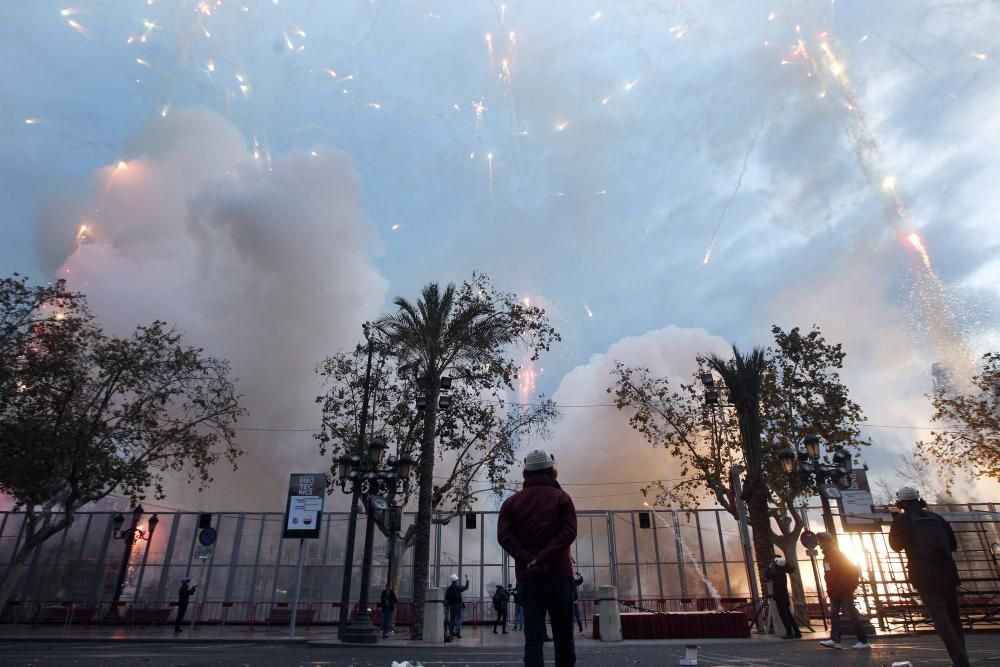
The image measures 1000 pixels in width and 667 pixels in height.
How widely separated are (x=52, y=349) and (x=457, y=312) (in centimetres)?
1684

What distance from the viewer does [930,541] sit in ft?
17.9

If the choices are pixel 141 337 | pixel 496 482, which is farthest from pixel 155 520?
Result: pixel 496 482

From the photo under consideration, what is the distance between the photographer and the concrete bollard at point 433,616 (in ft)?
48.1

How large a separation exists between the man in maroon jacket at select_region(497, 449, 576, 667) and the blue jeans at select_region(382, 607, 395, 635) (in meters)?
17.1

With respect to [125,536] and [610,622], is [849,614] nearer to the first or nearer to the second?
[610,622]

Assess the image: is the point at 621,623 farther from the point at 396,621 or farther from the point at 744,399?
the point at 396,621

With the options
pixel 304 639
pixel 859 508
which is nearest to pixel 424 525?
pixel 304 639

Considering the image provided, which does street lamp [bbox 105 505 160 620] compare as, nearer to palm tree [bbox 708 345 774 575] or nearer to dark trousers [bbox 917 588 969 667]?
palm tree [bbox 708 345 774 575]

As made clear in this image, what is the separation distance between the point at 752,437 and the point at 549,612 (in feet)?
46.6

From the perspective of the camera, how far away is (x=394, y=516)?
15578 mm

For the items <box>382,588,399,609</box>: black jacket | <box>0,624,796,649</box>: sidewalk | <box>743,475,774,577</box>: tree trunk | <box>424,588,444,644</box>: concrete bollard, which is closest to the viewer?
<box>0,624,796,649</box>: sidewalk

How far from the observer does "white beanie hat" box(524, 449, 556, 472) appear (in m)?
4.13

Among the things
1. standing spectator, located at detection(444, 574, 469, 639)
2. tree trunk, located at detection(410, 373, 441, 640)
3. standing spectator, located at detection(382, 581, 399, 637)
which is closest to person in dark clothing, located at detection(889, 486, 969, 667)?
tree trunk, located at detection(410, 373, 441, 640)

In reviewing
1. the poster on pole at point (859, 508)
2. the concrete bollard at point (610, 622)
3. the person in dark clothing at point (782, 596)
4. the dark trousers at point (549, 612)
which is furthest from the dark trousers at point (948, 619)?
the poster on pole at point (859, 508)
